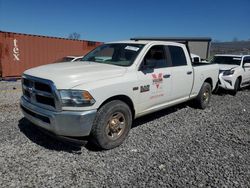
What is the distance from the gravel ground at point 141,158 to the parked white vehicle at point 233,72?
12.6 feet

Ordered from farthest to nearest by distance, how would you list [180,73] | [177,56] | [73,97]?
[177,56] < [180,73] < [73,97]

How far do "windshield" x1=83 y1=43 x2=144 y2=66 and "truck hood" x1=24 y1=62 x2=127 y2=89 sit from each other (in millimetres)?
378

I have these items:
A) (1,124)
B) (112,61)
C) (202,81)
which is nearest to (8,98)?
(1,124)

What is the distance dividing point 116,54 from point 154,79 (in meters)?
1.02

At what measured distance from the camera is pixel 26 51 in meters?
14.2

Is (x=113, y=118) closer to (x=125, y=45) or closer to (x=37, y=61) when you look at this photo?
(x=125, y=45)

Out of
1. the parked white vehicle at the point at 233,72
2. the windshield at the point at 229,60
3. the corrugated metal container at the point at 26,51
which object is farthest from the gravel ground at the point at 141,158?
the corrugated metal container at the point at 26,51

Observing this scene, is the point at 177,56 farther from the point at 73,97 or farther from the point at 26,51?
the point at 26,51

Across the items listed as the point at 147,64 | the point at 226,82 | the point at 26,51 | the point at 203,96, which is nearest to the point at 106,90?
the point at 147,64

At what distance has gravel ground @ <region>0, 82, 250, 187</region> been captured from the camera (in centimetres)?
312

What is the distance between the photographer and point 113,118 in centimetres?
395

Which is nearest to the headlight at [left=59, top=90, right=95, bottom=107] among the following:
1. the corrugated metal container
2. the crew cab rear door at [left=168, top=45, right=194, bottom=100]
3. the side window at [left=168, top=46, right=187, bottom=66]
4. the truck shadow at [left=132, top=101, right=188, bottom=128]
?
the truck shadow at [left=132, top=101, right=188, bottom=128]

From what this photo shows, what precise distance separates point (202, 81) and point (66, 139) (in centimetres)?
428

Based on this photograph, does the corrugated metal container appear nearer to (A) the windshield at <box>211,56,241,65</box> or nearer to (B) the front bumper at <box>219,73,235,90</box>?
(A) the windshield at <box>211,56,241,65</box>
